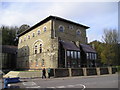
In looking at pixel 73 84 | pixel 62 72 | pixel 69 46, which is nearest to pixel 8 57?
pixel 69 46

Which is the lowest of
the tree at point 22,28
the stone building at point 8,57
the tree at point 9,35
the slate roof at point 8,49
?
the stone building at point 8,57

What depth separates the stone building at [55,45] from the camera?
32312mm

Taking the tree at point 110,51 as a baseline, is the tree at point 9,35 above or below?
above

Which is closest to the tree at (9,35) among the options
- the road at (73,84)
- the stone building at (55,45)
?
the stone building at (55,45)

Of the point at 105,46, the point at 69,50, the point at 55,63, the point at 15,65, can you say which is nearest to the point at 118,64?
the point at 105,46

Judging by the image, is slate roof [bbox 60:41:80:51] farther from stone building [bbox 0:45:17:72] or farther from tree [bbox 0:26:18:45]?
tree [bbox 0:26:18:45]

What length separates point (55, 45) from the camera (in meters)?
32.6

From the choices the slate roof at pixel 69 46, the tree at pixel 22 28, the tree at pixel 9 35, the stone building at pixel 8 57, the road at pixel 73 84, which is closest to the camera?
the road at pixel 73 84

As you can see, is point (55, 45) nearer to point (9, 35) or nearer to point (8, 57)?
point (8, 57)

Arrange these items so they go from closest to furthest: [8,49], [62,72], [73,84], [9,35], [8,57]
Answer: [73,84]
[62,72]
[8,57]
[8,49]
[9,35]

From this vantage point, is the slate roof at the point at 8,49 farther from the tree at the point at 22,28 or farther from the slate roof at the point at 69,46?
the slate roof at the point at 69,46

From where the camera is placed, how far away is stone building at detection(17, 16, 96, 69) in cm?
3231

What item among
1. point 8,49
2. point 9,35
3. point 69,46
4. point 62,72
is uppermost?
point 9,35

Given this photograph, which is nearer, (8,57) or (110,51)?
(110,51)
